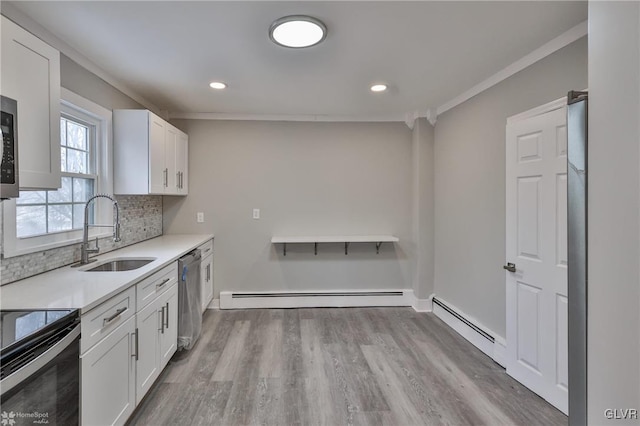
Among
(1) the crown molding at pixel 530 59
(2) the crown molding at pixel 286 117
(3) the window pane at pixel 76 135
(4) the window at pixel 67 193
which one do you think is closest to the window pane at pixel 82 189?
(4) the window at pixel 67 193

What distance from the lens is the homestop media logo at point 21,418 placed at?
93cm

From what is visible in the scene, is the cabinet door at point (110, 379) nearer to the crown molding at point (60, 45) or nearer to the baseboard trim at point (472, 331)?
the crown molding at point (60, 45)

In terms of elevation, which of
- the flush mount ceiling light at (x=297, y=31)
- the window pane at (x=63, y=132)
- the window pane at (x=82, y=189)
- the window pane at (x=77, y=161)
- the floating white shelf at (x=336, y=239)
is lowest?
the floating white shelf at (x=336, y=239)

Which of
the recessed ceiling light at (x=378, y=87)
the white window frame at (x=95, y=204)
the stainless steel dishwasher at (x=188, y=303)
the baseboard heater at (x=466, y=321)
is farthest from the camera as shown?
the recessed ceiling light at (x=378, y=87)

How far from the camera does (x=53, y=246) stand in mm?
1949

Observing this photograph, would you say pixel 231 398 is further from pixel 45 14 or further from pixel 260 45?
pixel 45 14

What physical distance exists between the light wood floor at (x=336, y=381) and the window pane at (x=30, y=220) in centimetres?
130

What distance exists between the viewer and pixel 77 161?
2342 millimetres

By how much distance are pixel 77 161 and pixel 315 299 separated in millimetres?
2777

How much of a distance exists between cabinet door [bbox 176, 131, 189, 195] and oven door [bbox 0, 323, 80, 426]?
242 centimetres

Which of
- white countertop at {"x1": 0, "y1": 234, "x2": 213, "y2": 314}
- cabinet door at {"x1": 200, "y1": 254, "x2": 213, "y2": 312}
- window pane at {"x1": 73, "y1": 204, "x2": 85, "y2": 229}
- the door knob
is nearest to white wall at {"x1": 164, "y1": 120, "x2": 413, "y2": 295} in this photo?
cabinet door at {"x1": 200, "y1": 254, "x2": 213, "y2": 312}

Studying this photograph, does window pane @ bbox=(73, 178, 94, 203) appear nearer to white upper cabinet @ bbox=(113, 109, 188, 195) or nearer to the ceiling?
white upper cabinet @ bbox=(113, 109, 188, 195)

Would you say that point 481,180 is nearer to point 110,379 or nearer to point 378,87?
point 378,87

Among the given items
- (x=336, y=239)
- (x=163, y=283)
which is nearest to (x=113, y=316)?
(x=163, y=283)
